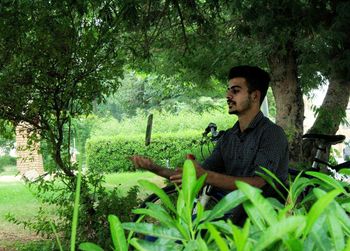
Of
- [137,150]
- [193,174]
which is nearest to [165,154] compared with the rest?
[137,150]

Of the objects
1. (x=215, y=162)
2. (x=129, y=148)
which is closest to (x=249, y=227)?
(x=215, y=162)

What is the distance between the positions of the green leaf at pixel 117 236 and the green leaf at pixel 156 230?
31 millimetres

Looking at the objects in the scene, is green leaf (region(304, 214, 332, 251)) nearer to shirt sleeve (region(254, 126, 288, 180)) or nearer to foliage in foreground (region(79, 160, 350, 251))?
foliage in foreground (region(79, 160, 350, 251))

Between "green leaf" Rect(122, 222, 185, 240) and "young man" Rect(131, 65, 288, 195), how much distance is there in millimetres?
1841

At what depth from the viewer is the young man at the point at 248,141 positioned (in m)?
3.09

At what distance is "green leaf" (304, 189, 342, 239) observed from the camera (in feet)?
2.37

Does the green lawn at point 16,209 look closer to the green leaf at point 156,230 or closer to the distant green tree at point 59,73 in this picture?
the distant green tree at point 59,73

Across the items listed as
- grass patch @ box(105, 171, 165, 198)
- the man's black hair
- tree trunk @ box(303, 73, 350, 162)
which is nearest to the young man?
the man's black hair

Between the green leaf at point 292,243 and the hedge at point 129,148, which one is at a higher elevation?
the green leaf at point 292,243

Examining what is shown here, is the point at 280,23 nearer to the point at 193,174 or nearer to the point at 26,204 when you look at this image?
the point at 193,174

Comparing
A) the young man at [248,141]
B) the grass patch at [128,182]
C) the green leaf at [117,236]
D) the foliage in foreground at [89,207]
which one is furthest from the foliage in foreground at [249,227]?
the grass patch at [128,182]

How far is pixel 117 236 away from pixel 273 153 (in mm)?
2323

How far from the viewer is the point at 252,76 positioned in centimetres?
356

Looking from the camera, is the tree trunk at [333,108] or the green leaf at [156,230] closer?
the green leaf at [156,230]
